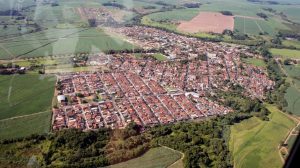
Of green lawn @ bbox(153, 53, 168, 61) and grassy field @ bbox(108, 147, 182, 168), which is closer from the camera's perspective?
grassy field @ bbox(108, 147, 182, 168)

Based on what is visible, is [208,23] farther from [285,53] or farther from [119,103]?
[119,103]

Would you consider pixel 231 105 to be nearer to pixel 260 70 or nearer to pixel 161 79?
pixel 161 79

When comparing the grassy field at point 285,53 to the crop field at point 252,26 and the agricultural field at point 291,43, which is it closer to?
the agricultural field at point 291,43

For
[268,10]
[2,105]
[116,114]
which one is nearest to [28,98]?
[2,105]

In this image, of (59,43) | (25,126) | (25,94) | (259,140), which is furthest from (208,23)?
(25,126)

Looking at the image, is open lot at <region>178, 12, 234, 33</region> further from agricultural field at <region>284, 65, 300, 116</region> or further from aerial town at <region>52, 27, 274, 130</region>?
agricultural field at <region>284, 65, 300, 116</region>

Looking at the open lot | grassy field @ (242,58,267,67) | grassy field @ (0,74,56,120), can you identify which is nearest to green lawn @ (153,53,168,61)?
grassy field @ (242,58,267,67)
